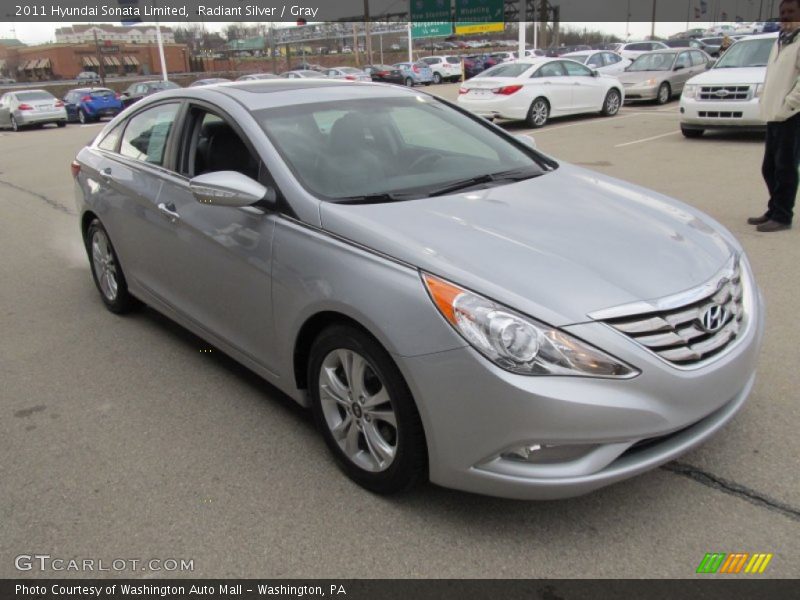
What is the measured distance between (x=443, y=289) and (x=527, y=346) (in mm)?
359

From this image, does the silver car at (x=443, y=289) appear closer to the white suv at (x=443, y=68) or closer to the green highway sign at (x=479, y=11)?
the green highway sign at (x=479, y=11)

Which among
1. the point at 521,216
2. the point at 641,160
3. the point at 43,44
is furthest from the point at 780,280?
the point at 43,44

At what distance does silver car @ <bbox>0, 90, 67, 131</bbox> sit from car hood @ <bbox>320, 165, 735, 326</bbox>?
2805 centimetres

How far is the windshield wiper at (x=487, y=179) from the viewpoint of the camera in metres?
3.24

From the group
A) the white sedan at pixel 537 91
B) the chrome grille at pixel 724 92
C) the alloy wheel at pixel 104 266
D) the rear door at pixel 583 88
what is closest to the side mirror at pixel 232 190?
the alloy wheel at pixel 104 266

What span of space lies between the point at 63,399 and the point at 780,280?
192 inches

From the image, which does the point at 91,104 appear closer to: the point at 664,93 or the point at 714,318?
the point at 664,93

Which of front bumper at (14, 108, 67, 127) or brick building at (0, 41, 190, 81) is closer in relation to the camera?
front bumper at (14, 108, 67, 127)

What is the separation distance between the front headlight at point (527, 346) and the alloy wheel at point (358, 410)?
47 cm

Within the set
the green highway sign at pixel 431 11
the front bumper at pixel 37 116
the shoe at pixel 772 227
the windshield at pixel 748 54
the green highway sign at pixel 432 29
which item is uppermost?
the green highway sign at pixel 431 11

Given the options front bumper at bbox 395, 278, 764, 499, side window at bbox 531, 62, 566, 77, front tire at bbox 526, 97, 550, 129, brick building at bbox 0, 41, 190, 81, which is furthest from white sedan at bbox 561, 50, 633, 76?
brick building at bbox 0, 41, 190, 81

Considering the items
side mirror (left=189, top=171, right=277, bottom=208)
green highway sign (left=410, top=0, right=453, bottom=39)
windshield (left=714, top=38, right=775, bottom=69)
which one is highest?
green highway sign (left=410, top=0, right=453, bottom=39)

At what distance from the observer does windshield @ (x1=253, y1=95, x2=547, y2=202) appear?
A: 3217mm

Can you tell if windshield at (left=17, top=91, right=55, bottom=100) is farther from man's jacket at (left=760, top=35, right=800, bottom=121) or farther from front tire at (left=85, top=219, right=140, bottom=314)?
man's jacket at (left=760, top=35, right=800, bottom=121)
